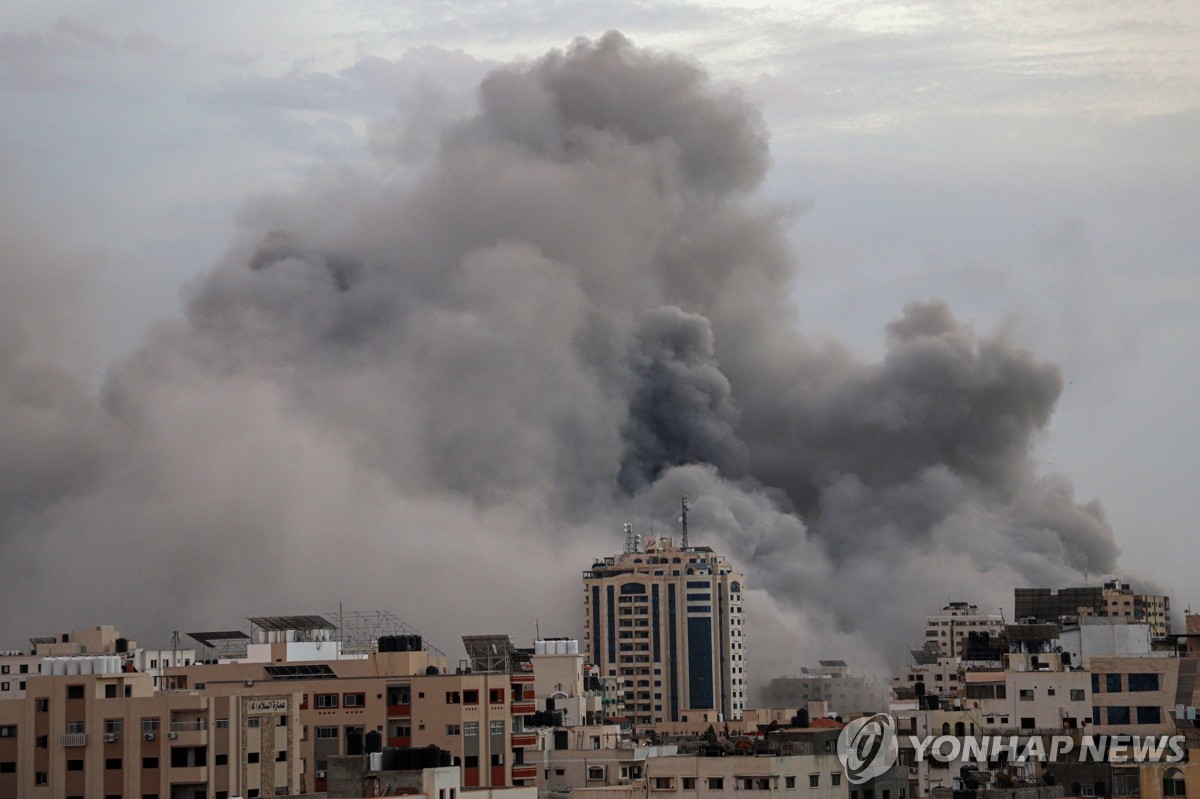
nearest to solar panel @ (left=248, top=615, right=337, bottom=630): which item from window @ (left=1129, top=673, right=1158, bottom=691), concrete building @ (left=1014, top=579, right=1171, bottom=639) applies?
window @ (left=1129, top=673, right=1158, bottom=691)

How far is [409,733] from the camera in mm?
39375

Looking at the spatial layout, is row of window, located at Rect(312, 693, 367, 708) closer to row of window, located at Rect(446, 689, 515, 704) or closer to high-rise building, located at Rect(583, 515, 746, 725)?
row of window, located at Rect(446, 689, 515, 704)

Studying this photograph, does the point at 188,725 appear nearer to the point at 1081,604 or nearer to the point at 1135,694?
the point at 1135,694

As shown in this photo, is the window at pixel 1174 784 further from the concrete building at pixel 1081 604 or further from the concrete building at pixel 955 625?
the concrete building at pixel 955 625

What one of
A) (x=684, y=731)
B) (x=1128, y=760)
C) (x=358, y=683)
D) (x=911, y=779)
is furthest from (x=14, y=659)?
(x=1128, y=760)

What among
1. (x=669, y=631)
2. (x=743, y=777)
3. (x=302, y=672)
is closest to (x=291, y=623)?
(x=302, y=672)

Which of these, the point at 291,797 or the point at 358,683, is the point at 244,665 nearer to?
the point at 358,683

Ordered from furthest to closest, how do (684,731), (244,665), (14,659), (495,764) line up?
(684,731), (14,659), (244,665), (495,764)

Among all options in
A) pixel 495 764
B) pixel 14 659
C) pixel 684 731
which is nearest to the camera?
pixel 495 764

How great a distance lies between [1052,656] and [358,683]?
1522 centimetres

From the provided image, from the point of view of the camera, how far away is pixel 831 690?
274 feet

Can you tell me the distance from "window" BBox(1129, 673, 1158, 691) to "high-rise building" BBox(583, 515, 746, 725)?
47.9 m

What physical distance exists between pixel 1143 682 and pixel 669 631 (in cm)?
5107

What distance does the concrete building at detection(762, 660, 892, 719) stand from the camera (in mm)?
79812
